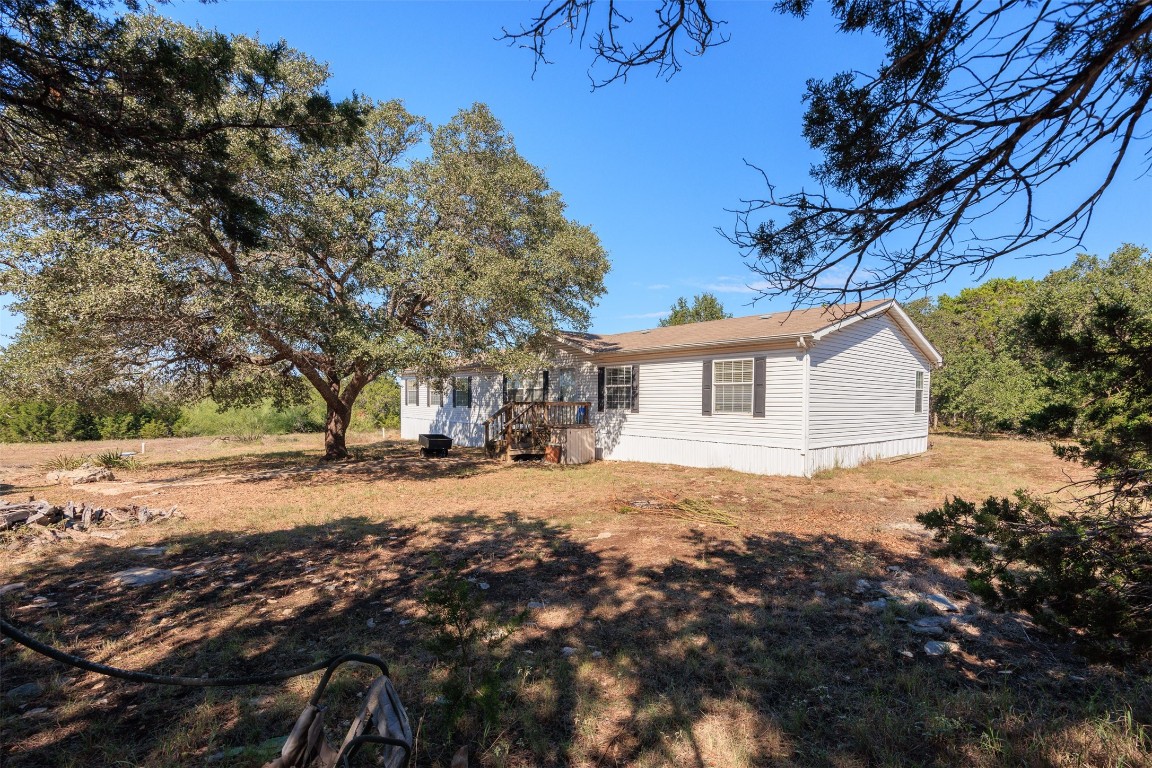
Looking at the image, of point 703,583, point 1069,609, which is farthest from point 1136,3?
point 703,583

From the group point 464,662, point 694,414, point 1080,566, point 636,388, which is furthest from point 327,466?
point 1080,566

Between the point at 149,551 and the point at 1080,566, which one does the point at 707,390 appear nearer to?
the point at 1080,566

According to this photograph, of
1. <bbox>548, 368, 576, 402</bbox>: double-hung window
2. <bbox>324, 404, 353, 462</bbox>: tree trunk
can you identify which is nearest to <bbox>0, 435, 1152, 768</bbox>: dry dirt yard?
<bbox>324, 404, 353, 462</bbox>: tree trunk

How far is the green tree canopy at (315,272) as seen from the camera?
26.7 feet

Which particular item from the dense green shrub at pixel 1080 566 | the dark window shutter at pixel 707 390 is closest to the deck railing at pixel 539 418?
the dark window shutter at pixel 707 390

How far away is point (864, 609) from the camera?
4363 mm

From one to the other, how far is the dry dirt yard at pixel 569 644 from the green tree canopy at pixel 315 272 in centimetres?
362

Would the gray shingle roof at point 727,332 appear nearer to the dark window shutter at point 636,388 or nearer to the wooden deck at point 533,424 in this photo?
the dark window shutter at point 636,388

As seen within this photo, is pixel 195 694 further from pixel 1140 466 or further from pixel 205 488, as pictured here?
pixel 205 488

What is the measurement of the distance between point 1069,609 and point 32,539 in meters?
9.95

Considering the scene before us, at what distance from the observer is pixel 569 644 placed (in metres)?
3.71

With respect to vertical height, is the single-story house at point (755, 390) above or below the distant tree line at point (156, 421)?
above

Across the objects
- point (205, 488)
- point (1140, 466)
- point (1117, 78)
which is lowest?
point (205, 488)

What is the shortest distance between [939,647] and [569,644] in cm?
269
